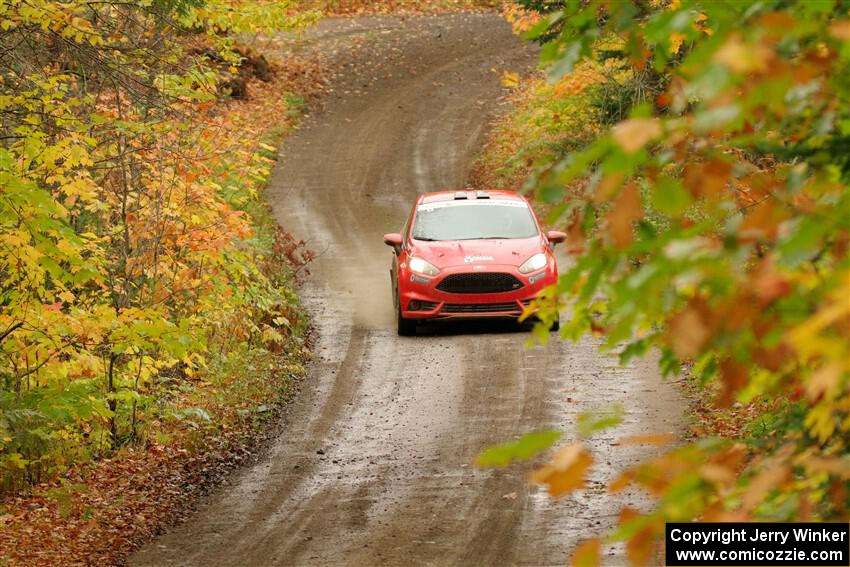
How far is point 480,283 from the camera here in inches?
588

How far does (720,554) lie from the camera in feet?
12.9

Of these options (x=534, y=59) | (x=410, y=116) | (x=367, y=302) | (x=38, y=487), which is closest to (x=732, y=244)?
(x=38, y=487)

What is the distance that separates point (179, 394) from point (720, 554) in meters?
10.1

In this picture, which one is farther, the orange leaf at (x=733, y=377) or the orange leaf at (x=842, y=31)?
the orange leaf at (x=733, y=377)

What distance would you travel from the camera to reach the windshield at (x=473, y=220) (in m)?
15.8

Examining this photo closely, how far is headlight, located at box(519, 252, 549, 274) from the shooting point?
1498cm

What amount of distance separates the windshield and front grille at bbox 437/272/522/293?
93 cm

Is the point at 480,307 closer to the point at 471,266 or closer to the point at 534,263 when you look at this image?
the point at 471,266

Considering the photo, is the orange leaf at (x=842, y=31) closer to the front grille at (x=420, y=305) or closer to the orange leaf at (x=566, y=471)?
the orange leaf at (x=566, y=471)

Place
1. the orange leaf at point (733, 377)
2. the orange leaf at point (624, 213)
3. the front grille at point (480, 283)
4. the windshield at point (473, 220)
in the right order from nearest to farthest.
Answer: the orange leaf at point (624, 213), the orange leaf at point (733, 377), the front grille at point (480, 283), the windshield at point (473, 220)

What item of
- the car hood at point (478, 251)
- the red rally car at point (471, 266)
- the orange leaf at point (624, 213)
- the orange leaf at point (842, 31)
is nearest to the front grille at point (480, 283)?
the red rally car at point (471, 266)

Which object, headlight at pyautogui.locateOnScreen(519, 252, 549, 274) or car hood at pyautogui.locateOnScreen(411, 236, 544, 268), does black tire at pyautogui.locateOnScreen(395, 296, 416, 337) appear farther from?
A: headlight at pyautogui.locateOnScreen(519, 252, 549, 274)

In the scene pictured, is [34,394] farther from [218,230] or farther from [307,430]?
[218,230]

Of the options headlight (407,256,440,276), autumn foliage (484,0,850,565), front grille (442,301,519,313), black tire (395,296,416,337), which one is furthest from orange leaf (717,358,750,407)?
black tire (395,296,416,337)
